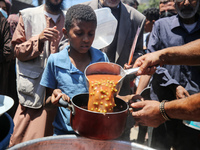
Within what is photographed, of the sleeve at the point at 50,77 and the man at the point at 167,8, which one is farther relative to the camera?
the man at the point at 167,8

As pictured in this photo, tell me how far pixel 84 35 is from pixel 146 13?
11.3 ft

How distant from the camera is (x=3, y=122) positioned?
134 centimetres

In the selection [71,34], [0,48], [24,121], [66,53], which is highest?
[71,34]

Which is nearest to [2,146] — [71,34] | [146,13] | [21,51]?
[71,34]

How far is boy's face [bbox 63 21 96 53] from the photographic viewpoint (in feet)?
5.38

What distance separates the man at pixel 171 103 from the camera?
4.35 feet

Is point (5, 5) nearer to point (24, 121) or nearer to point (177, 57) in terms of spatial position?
point (24, 121)

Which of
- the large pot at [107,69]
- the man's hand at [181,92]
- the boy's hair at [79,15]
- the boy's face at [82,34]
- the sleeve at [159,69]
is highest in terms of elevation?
the boy's hair at [79,15]

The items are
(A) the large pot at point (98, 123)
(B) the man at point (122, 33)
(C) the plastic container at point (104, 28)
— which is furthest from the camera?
(B) the man at point (122, 33)

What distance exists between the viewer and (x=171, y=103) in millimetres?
1406

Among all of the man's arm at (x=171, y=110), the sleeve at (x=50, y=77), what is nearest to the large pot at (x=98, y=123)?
the man's arm at (x=171, y=110)

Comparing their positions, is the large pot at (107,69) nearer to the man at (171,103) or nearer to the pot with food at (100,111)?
the pot with food at (100,111)

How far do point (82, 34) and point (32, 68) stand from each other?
1.05m

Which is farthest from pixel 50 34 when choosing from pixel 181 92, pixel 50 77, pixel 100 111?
pixel 181 92
